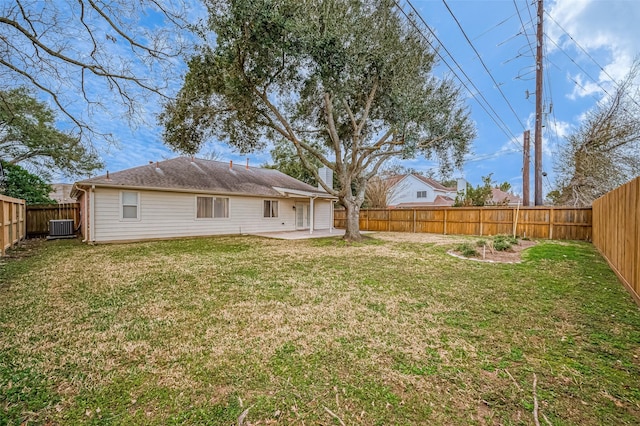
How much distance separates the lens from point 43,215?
13188 millimetres

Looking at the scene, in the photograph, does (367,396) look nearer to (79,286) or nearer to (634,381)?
(634,381)

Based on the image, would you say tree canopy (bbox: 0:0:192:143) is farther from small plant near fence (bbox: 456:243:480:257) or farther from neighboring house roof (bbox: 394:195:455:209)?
neighboring house roof (bbox: 394:195:455:209)

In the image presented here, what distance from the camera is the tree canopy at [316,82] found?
8328mm

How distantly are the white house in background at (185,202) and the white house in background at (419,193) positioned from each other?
16.1 meters

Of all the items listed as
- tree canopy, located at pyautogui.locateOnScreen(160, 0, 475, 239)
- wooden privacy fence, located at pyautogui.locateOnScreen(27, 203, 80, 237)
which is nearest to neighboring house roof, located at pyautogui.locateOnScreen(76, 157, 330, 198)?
tree canopy, located at pyautogui.locateOnScreen(160, 0, 475, 239)

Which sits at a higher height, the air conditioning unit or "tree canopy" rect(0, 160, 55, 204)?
"tree canopy" rect(0, 160, 55, 204)

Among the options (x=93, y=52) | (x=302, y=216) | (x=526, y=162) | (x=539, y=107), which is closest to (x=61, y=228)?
(x=93, y=52)

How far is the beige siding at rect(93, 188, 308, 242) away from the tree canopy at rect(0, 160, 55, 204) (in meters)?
8.40

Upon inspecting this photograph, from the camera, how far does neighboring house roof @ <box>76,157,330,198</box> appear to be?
10859 millimetres

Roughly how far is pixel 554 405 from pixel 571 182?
54.6ft

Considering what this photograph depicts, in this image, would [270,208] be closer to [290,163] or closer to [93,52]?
[290,163]

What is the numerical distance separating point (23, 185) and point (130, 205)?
8.97m

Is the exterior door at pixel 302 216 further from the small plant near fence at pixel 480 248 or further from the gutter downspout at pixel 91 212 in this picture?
the small plant near fence at pixel 480 248

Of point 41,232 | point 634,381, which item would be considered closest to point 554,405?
point 634,381
